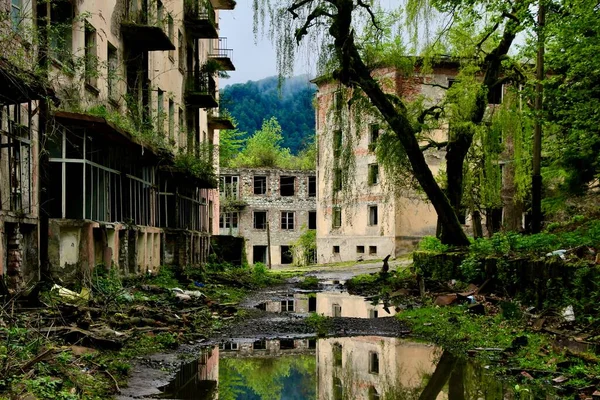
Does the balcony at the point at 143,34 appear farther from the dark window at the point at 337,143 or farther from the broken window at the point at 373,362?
the broken window at the point at 373,362

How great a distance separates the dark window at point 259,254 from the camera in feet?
189

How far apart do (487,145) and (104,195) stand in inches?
491

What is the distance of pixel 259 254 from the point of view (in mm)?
57812

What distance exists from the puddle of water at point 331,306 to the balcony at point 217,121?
1692 cm

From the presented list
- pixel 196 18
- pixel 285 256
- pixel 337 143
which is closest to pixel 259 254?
pixel 285 256

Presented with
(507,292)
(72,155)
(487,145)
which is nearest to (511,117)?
(487,145)

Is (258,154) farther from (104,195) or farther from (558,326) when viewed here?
(558,326)

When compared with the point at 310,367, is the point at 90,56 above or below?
above

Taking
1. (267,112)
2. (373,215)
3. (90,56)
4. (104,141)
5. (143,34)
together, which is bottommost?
(373,215)

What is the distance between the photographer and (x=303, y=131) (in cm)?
14488

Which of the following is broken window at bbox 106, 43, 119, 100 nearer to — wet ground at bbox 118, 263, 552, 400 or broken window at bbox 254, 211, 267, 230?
wet ground at bbox 118, 263, 552, 400

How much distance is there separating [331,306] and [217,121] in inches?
817

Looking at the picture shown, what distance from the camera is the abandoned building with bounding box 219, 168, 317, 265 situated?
2218 inches

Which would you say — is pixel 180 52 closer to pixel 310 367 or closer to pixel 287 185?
pixel 310 367
